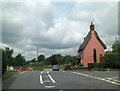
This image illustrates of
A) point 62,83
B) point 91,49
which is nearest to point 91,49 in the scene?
point 91,49

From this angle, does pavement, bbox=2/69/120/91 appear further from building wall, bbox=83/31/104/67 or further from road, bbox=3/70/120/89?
building wall, bbox=83/31/104/67

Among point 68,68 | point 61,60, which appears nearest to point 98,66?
point 68,68

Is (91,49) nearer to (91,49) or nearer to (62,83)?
(91,49)

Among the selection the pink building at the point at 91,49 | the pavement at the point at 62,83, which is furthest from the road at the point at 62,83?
the pink building at the point at 91,49

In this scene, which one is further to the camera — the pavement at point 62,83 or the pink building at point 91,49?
the pink building at point 91,49

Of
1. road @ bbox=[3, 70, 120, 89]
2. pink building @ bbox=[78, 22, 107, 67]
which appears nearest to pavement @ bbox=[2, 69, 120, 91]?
road @ bbox=[3, 70, 120, 89]

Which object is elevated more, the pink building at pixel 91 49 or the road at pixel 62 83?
the pink building at pixel 91 49

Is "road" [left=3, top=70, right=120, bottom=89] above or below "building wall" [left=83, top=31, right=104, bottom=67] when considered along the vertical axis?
below

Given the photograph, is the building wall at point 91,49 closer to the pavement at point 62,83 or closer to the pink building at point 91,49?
the pink building at point 91,49

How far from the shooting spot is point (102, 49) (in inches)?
1781

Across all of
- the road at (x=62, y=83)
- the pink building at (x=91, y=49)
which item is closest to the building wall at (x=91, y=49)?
the pink building at (x=91, y=49)

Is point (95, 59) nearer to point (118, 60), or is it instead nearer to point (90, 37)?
point (90, 37)

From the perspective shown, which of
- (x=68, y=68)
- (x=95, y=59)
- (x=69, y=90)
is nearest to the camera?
(x=69, y=90)

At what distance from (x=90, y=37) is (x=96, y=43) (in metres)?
2.35
